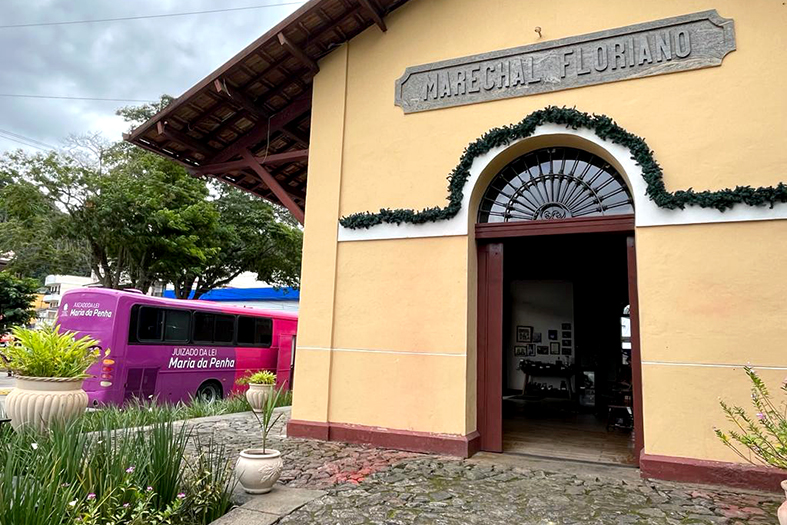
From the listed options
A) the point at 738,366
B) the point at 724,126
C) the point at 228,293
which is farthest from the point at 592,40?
the point at 228,293

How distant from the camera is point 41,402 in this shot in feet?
17.1

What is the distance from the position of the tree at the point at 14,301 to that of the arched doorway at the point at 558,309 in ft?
57.4

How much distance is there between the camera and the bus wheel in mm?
12359

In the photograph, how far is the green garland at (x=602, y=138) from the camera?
525 cm

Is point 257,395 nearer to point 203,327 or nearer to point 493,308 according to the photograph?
point 203,327

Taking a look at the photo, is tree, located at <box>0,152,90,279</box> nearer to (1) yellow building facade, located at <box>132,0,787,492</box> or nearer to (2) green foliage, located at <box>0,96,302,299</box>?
(2) green foliage, located at <box>0,96,302,299</box>

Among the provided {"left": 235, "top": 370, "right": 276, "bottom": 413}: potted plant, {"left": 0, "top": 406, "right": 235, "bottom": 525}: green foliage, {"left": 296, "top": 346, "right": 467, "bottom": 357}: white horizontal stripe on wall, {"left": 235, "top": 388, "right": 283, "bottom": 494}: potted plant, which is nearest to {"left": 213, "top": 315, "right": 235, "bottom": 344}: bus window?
{"left": 235, "top": 370, "right": 276, "bottom": 413}: potted plant

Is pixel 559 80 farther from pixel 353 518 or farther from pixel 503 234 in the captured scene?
pixel 353 518

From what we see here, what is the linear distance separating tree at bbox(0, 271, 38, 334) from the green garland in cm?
1800

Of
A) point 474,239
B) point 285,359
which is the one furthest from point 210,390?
point 474,239

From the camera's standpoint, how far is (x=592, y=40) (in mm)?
6203

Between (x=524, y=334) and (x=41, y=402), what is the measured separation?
10.1m

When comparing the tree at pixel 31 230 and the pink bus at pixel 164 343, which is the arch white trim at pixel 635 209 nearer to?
the pink bus at pixel 164 343

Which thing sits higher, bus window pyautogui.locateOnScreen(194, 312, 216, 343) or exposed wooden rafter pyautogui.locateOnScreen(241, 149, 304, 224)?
exposed wooden rafter pyautogui.locateOnScreen(241, 149, 304, 224)
